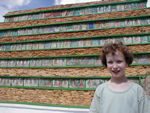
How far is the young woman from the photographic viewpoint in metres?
1.79

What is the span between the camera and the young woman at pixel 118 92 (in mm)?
1785

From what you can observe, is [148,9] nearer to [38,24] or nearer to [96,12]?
[96,12]

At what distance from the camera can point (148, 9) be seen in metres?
10.3

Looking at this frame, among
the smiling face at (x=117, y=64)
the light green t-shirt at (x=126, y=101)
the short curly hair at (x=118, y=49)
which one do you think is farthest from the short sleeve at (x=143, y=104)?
Result: the short curly hair at (x=118, y=49)

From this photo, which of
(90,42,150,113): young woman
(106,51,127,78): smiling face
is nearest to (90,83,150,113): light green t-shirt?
(90,42,150,113): young woman

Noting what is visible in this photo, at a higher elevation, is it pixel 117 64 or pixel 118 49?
pixel 118 49

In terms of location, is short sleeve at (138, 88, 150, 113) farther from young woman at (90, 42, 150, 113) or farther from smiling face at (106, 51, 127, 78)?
smiling face at (106, 51, 127, 78)

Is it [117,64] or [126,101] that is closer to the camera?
[126,101]

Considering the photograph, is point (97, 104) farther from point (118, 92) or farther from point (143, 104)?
point (143, 104)

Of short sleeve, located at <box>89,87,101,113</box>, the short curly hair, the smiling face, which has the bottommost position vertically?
short sleeve, located at <box>89,87,101,113</box>

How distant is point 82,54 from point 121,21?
4201 mm

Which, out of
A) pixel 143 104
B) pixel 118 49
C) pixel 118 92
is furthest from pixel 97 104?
pixel 118 49

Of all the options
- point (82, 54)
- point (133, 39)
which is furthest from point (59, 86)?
point (133, 39)

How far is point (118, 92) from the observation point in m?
1.87
